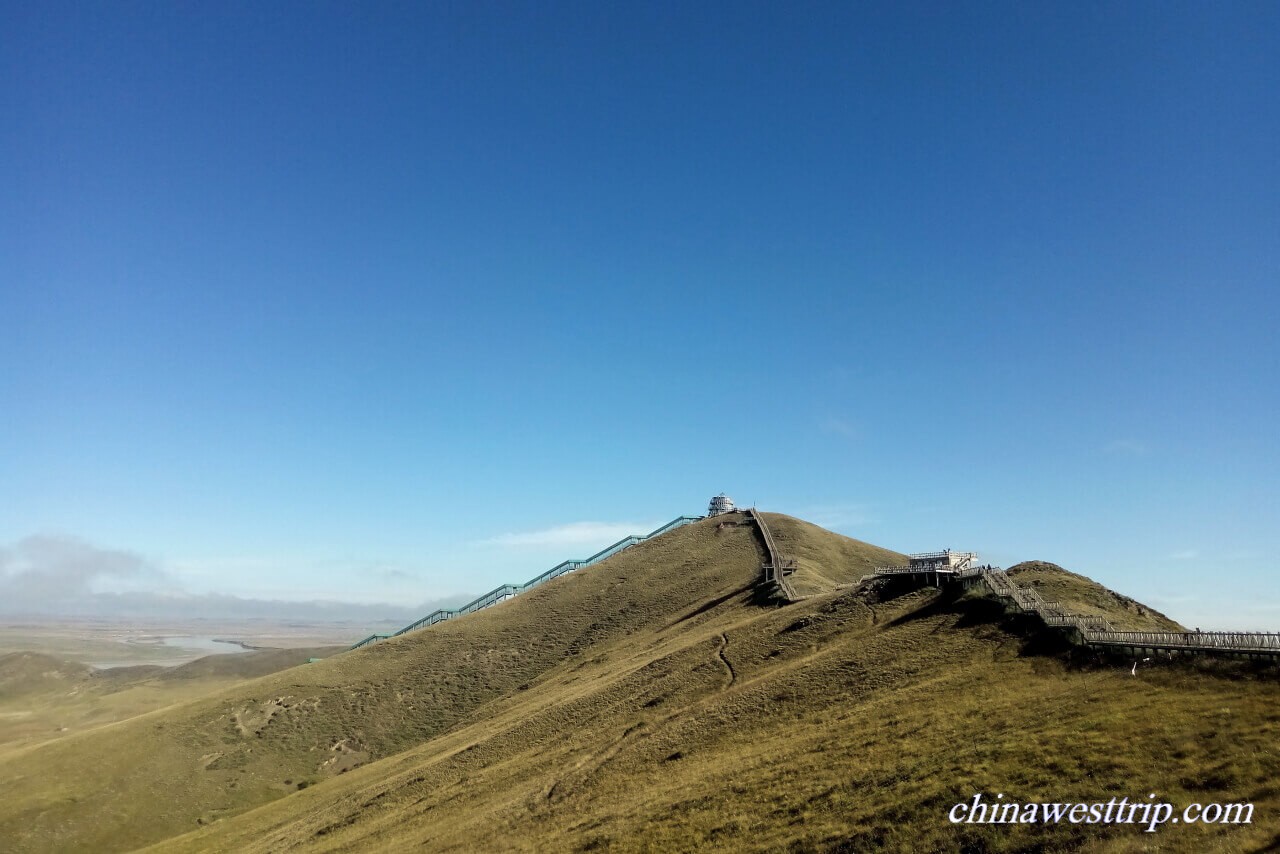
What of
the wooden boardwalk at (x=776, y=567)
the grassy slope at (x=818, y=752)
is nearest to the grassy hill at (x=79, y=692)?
the grassy slope at (x=818, y=752)

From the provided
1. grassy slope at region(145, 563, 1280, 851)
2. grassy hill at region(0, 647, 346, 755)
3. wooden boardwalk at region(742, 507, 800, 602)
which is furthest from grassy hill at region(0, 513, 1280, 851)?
grassy hill at region(0, 647, 346, 755)

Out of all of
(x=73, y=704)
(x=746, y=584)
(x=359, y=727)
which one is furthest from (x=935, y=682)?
(x=73, y=704)

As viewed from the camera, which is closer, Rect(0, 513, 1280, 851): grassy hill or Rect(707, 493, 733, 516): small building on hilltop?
Rect(0, 513, 1280, 851): grassy hill

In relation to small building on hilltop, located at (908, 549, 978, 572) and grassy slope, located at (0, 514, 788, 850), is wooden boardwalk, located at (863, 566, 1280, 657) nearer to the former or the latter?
small building on hilltop, located at (908, 549, 978, 572)

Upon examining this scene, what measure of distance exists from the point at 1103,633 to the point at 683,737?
→ 2287 cm

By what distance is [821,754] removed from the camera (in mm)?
32656

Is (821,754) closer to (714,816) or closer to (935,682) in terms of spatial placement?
(714,816)

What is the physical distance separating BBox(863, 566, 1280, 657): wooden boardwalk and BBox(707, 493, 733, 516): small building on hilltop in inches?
2990

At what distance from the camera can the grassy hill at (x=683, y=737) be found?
2416cm

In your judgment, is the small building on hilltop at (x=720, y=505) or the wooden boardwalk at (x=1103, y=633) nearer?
the wooden boardwalk at (x=1103, y=633)

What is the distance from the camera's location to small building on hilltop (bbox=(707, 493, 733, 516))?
5094 inches

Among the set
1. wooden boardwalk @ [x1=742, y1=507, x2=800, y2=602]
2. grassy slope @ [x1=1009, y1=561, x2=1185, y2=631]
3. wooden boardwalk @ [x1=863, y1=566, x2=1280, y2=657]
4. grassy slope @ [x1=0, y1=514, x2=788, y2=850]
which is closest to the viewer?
wooden boardwalk @ [x1=863, y1=566, x2=1280, y2=657]

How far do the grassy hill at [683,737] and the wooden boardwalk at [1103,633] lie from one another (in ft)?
4.05

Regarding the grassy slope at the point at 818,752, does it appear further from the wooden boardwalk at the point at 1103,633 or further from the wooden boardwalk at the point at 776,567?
the wooden boardwalk at the point at 776,567
